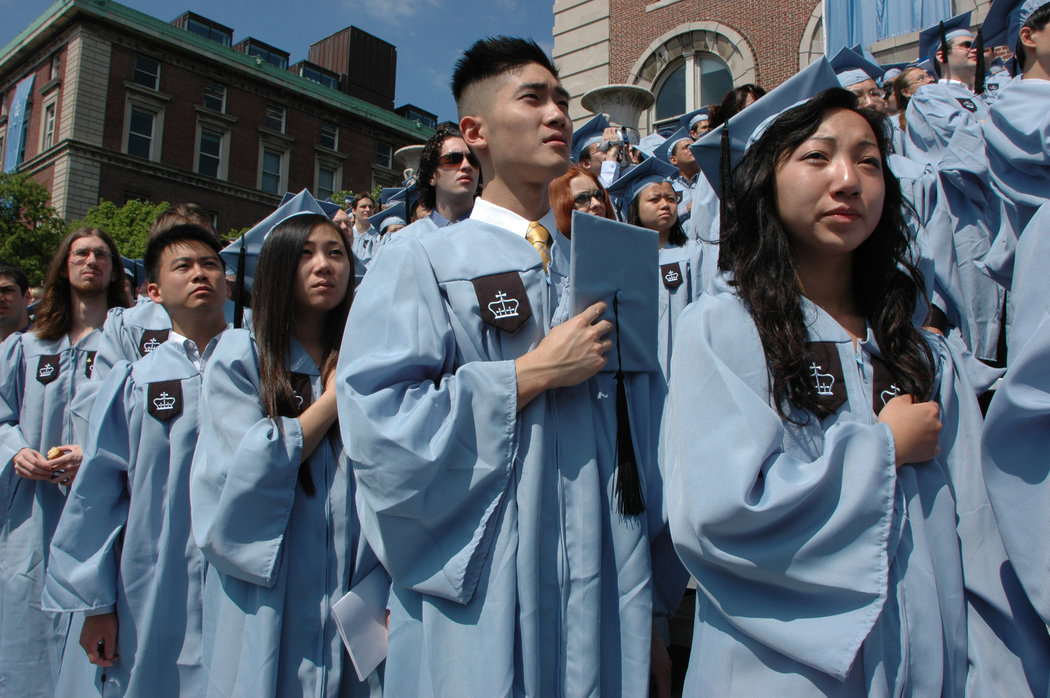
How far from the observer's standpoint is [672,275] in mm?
5004

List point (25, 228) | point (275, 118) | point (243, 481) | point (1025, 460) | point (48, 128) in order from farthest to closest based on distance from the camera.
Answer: point (275, 118), point (48, 128), point (25, 228), point (243, 481), point (1025, 460)

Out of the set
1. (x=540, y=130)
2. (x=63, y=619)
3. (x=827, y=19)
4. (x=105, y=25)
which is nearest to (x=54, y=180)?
(x=105, y=25)

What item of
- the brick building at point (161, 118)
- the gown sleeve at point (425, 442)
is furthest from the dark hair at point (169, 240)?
the brick building at point (161, 118)

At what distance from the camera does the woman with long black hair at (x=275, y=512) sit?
2.17 meters

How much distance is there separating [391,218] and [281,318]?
17.0 ft

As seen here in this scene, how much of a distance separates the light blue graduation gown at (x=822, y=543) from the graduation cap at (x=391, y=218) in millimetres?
5884

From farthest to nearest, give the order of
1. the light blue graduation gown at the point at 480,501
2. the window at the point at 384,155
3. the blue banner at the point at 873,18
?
the window at the point at 384,155, the blue banner at the point at 873,18, the light blue graduation gown at the point at 480,501

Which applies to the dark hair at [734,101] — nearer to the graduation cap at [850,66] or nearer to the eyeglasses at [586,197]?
the graduation cap at [850,66]

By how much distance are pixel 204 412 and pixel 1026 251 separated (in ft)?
8.18

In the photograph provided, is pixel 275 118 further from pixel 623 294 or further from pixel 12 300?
pixel 623 294

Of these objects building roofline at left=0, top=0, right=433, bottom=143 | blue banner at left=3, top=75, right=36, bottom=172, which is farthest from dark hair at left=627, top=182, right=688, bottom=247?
blue banner at left=3, top=75, right=36, bottom=172

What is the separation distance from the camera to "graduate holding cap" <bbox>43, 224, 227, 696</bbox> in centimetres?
254

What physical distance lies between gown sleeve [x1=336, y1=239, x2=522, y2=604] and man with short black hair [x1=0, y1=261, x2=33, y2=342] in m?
4.29

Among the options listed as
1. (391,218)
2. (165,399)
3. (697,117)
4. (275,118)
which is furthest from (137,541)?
(275,118)
